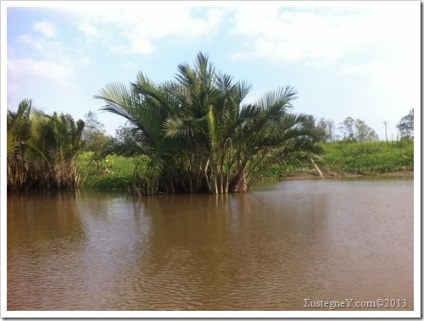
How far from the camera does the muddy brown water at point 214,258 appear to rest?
373 cm

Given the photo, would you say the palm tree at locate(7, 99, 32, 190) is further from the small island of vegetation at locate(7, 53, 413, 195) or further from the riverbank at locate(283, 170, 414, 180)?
the riverbank at locate(283, 170, 414, 180)

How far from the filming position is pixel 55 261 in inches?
196

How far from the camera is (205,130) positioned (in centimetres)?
1068

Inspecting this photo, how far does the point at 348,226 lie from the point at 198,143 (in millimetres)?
5505

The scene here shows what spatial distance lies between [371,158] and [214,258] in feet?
50.1

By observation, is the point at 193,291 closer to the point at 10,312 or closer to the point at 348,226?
the point at 10,312

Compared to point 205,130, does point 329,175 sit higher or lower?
lower

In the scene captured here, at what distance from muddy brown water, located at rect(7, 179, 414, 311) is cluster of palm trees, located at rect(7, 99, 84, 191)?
6.61 meters

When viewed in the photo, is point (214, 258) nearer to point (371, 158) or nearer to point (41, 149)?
point (41, 149)

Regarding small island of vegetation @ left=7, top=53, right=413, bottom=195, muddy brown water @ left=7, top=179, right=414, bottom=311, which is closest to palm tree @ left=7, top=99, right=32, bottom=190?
small island of vegetation @ left=7, top=53, right=413, bottom=195

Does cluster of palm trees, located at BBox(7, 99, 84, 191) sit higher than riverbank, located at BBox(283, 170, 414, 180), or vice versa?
cluster of palm trees, located at BBox(7, 99, 84, 191)

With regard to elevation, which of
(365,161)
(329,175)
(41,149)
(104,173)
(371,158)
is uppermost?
(41,149)

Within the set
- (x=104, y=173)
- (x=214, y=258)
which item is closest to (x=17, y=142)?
(x=104, y=173)

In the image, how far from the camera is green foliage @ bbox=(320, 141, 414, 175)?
57.6 ft
